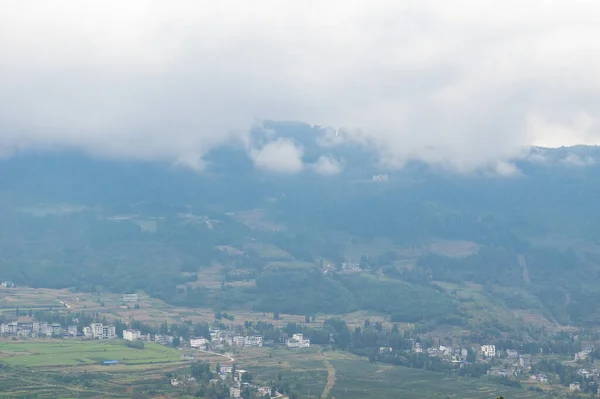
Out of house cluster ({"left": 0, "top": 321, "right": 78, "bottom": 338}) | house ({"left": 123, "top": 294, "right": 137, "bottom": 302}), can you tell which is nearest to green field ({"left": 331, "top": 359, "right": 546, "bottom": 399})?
house cluster ({"left": 0, "top": 321, "right": 78, "bottom": 338})

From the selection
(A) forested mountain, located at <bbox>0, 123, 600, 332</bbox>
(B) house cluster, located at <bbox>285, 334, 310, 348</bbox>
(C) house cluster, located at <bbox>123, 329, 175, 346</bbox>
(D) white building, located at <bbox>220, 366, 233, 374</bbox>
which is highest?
(A) forested mountain, located at <bbox>0, 123, 600, 332</bbox>

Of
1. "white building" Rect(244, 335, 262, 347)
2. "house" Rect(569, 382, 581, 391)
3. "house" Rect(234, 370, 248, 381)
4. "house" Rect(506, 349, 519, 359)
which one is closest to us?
"house" Rect(234, 370, 248, 381)

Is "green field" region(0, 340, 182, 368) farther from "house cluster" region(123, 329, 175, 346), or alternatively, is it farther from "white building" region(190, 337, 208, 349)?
"white building" region(190, 337, 208, 349)

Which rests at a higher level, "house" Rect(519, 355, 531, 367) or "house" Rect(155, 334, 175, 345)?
"house" Rect(155, 334, 175, 345)

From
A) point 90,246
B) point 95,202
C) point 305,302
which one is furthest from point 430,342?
point 95,202

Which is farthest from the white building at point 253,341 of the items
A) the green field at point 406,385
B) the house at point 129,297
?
the house at point 129,297

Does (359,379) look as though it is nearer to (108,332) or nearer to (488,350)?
(488,350)

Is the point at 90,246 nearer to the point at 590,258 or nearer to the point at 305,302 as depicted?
the point at 305,302
